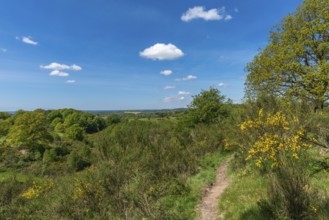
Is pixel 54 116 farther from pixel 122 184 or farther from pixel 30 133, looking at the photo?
pixel 122 184

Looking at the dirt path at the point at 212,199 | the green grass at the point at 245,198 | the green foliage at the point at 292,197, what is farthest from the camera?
the dirt path at the point at 212,199

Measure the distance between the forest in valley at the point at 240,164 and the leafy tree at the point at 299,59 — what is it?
7 cm

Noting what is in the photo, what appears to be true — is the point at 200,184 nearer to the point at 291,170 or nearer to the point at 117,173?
the point at 117,173

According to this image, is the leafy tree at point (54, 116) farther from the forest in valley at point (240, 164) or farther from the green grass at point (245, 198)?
the green grass at point (245, 198)

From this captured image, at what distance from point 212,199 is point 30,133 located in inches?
1890

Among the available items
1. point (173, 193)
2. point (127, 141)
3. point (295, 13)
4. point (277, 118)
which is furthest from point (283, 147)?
point (295, 13)

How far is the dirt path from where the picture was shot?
6797mm

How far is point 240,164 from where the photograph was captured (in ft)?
33.4

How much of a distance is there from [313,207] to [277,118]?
2.37m

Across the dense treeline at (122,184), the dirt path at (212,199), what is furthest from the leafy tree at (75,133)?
the dirt path at (212,199)

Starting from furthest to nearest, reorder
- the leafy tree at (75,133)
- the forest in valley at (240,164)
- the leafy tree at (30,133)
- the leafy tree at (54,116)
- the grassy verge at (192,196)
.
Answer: the leafy tree at (54,116) < the leafy tree at (75,133) < the leafy tree at (30,133) < the grassy verge at (192,196) < the forest in valley at (240,164)

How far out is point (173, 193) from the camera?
8.41 meters

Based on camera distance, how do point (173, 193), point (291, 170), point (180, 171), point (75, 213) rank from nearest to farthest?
1. point (291, 170)
2. point (75, 213)
3. point (173, 193)
4. point (180, 171)

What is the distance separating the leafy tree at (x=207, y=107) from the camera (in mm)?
24281
